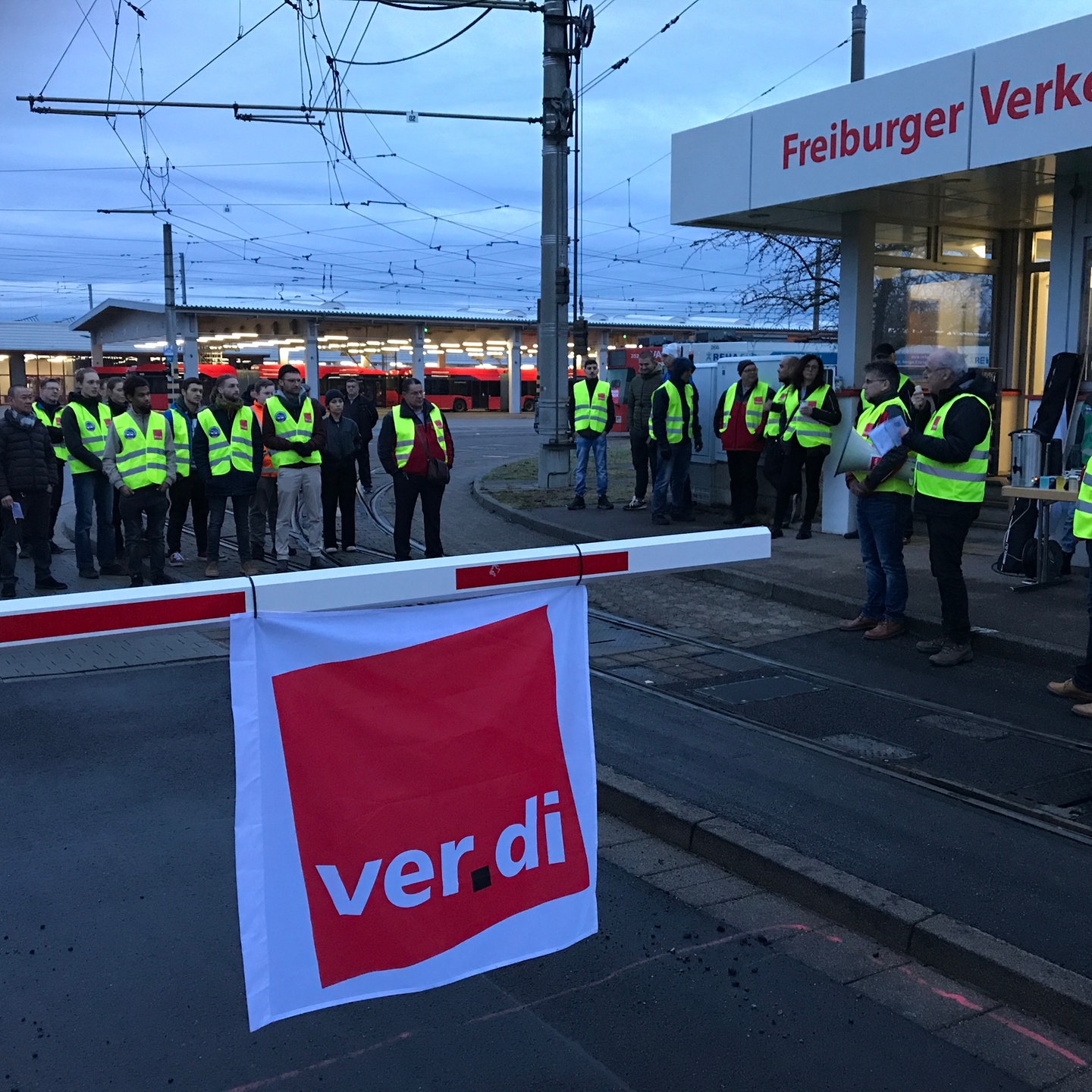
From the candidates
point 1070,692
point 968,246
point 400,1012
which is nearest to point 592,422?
point 968,246

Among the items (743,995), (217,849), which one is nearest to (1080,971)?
(743,995)

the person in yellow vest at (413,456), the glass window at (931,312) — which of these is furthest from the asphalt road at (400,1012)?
the glass window at (931,312)

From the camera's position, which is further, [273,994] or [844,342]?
[844,342]

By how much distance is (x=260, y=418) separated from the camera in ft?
37.9

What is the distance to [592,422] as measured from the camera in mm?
15258

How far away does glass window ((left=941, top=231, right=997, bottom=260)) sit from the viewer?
14.0 meters

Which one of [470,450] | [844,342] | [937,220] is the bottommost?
[470,450]

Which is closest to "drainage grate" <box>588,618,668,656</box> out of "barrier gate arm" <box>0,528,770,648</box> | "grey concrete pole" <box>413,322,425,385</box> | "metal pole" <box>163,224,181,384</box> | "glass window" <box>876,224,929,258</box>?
A: "barrier gate arm" <box>0,528,770,648</box>

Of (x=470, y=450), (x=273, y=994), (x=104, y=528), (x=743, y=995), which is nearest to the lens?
(x=273, y=994)

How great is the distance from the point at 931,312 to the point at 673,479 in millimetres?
3711

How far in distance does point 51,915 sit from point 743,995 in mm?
2514

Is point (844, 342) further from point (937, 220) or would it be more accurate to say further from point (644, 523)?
point (644, 523)

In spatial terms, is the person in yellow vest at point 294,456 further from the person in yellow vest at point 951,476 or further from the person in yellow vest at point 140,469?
the person in yellow vest at point 951,476

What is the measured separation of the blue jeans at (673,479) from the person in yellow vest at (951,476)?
5.66m
